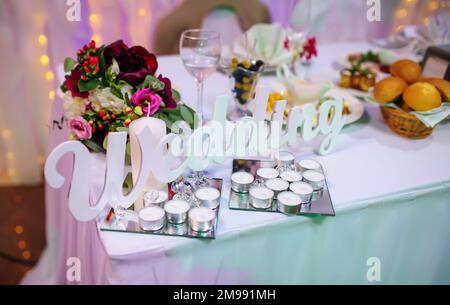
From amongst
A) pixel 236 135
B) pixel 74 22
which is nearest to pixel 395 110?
pixel 236 135

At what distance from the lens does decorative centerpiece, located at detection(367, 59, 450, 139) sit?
1078 mm

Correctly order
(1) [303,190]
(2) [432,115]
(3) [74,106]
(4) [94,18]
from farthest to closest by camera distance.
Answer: (4) [94,18], (2) [432,115], (3) [74,106], (1) [303,190]

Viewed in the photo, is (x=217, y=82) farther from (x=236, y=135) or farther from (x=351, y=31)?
(x=351, y=31)

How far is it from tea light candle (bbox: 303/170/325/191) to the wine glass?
303 mm

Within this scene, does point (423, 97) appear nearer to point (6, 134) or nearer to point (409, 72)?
point (409, 72)

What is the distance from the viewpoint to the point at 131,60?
979 mm

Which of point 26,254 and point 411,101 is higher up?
point 411,101

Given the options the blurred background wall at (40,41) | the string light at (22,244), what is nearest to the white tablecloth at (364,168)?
the blurred background wall at (40,41)

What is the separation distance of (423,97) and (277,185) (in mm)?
454

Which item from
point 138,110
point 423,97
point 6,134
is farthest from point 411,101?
point 6,134

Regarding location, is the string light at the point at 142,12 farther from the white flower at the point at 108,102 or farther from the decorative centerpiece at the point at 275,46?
the white flower at the point at 108,102

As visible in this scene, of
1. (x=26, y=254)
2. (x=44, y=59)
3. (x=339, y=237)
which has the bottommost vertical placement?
(x=26, y=254)

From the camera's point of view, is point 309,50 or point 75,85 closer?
point 75,85

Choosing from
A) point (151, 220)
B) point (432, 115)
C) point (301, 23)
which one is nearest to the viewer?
point (151, 220)
